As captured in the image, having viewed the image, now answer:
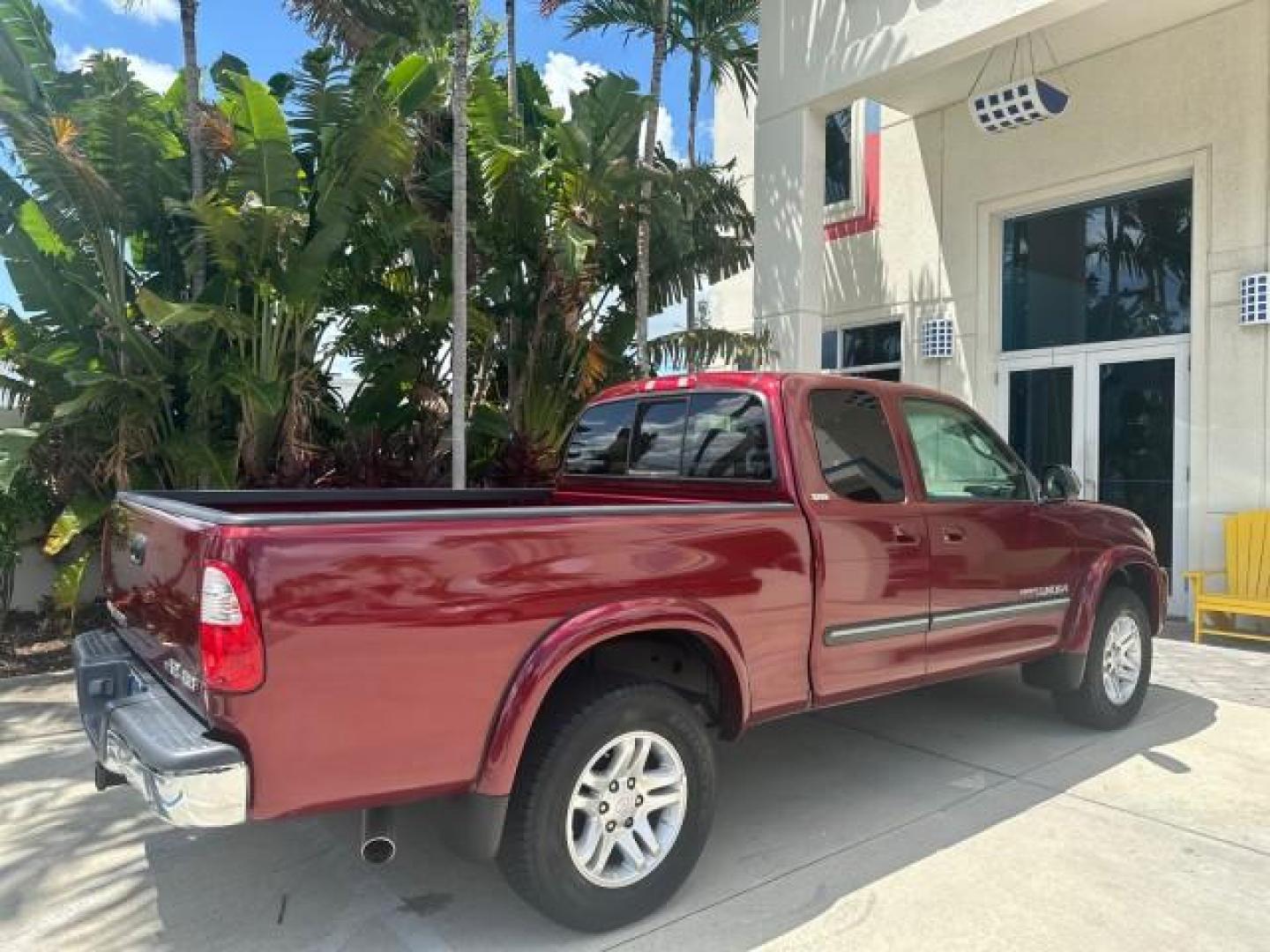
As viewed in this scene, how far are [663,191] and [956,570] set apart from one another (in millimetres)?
5687

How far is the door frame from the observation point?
8.66 m

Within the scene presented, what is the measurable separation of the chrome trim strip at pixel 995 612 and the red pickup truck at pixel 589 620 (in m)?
0.02

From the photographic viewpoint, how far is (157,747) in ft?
8.39

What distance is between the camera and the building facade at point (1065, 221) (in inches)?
321

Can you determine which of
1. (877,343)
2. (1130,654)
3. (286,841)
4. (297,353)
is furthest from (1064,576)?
(877,343)

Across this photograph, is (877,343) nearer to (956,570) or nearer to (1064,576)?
(1064,576)

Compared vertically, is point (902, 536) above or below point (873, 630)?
above

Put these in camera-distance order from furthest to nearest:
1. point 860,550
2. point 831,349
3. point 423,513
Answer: point 831,349 → point 860,550 → point 423,513

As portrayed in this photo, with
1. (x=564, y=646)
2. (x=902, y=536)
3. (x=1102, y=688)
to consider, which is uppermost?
(x=902, y=536)

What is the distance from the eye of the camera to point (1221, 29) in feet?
27.4

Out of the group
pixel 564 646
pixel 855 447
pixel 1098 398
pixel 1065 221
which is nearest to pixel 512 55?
pixel 1065 221

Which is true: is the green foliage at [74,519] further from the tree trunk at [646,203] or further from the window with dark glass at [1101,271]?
the window with dark glass at [1101,271]

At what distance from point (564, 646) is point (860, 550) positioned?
1564mm

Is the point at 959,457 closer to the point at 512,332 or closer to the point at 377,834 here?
the point at 377,834
